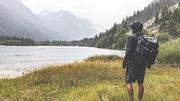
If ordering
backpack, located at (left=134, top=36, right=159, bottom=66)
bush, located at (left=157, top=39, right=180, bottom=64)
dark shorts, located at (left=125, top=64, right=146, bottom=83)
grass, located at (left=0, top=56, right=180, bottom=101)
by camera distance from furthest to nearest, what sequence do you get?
1. bush, located at (left=157, top=39, right=180, bottom=64)
2. grass, located at (left=0, top=56, right=180, bottom=101)
3. dark shorts, located at (left=125, top=64, right=146, bottom=83)
4. backpack, located at (left=134, top=36, right=159, bottom=66)

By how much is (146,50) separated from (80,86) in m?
8.60

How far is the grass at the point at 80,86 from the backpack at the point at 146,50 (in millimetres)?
2213

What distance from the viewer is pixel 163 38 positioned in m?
109

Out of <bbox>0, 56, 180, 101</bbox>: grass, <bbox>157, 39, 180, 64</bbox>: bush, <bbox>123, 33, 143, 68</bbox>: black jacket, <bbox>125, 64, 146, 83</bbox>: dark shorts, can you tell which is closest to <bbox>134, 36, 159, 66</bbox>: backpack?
<bbox>123, 33, 143, 68</bbox>: black jacket

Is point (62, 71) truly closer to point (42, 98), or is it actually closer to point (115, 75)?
point (115, 75)

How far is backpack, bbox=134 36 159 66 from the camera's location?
39.5ft

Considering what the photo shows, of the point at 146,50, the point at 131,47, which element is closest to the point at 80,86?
the point at 131,47

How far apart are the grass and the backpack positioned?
221 centimetres

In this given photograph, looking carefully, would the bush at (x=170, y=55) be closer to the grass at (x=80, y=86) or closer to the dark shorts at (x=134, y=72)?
the grass at (x=80, y=86)

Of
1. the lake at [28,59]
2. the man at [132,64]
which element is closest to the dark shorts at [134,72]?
the man at [132,64]

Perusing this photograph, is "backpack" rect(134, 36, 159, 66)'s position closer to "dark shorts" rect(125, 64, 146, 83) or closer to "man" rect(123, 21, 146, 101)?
"man" rect(123, 21, 146, 101)

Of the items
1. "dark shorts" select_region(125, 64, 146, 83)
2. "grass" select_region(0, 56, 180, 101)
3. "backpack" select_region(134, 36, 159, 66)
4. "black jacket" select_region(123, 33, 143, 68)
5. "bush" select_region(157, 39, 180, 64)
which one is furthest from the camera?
"bush" select_region(157, 39, 180, 64)

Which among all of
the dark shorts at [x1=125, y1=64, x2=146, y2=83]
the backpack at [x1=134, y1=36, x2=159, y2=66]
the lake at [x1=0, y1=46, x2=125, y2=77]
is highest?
the backpack at [x1=134, y1=36, x2=159, y2=66]

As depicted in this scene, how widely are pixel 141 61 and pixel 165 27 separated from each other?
138748mm
